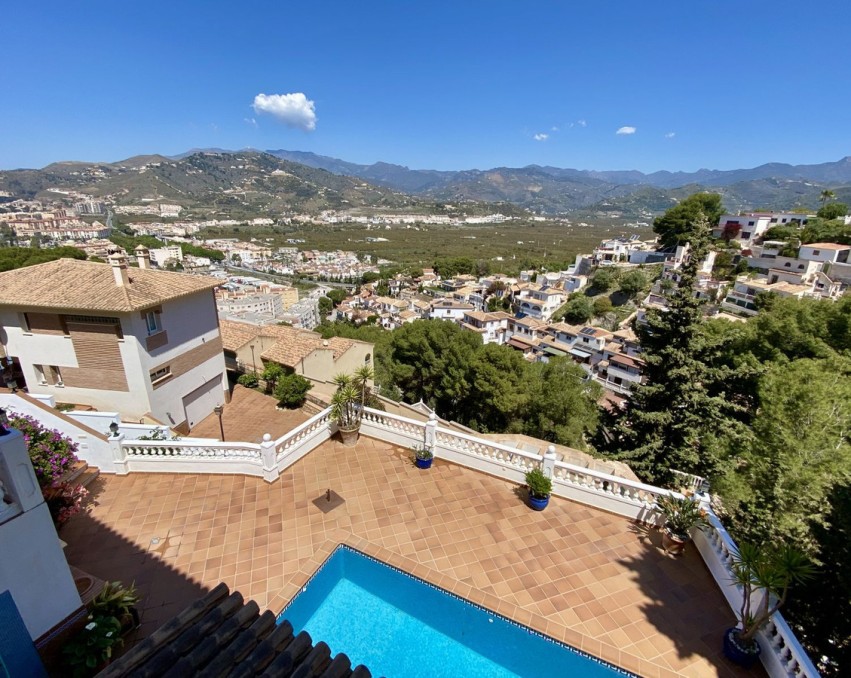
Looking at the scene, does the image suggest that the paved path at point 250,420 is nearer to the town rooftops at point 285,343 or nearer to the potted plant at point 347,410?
the town rooftops at point 285,343

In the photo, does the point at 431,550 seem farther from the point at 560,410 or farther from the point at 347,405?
the point at 560,410

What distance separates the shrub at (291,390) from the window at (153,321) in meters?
5.02

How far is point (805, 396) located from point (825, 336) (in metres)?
12.3

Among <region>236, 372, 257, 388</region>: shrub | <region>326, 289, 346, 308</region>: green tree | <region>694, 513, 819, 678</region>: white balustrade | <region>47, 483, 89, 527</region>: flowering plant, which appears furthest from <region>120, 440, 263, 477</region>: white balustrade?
<region>326, 289, 346, 308</region>: green tree

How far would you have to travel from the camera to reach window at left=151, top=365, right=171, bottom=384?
12527 mm

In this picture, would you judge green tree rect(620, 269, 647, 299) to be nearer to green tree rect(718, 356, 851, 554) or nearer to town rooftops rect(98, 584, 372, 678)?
green tree rect(718, 356, 851, 554)

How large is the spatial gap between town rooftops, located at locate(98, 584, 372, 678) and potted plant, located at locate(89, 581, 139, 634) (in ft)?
9.15

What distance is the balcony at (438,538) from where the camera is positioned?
5.91m

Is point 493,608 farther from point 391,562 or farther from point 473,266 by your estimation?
point 473,266

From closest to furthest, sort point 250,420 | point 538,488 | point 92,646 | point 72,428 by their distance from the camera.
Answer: point 92,646 → point 538,488 → point 72,428 → point 250,420

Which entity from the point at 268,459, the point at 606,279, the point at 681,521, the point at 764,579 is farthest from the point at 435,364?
the point at 606,279

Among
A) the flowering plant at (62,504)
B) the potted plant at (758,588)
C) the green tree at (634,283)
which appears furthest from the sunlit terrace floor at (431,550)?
the green tree at (634,283)

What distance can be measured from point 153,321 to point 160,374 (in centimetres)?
179

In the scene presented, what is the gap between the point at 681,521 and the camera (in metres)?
7.13
